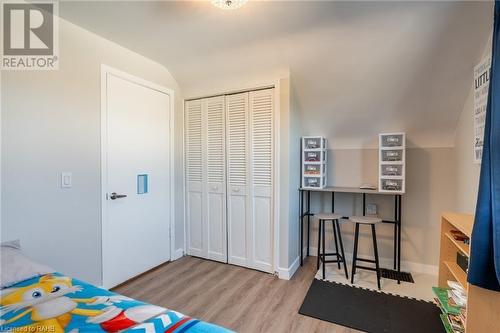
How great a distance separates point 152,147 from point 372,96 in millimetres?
2513

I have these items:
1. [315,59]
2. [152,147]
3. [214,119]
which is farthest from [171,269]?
[315,59]

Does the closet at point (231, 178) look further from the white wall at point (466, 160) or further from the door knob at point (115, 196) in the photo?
the white wall at point (466, 160)

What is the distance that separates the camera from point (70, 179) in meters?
2.08

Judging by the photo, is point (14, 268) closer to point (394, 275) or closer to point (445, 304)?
point (445, 304)

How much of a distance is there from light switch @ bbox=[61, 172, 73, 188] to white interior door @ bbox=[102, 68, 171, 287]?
30cm

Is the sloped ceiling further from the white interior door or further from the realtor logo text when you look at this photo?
the white interior door

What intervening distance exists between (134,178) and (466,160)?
3341 millimetres

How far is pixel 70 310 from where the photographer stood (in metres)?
1.07

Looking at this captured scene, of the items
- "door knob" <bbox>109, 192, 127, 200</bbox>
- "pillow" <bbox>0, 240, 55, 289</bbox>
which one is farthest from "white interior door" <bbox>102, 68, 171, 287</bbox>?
"pillow" <bbox>0, 240, 55, 289</bbox>

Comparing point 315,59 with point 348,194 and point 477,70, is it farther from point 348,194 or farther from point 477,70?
point 348,194

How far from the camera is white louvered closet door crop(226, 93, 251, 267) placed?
9.44 feet

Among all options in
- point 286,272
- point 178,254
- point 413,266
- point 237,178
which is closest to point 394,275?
point 413,266

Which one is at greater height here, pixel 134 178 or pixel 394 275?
pixel 134 178

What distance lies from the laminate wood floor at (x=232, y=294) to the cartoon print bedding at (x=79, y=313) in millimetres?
1031
